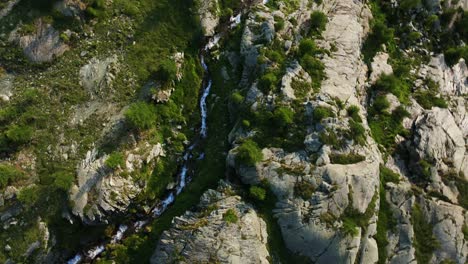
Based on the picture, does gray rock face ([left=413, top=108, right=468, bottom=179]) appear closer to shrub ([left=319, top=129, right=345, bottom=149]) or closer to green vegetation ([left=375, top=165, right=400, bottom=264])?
green vegetation ([left=375, top=165, right=400, bottom=264])

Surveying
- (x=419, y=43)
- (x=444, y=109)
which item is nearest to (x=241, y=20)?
(x=419, y=43)

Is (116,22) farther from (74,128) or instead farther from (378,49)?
(378,49)

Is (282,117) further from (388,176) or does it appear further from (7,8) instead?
(7,8)

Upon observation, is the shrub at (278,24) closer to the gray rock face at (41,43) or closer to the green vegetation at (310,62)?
the green vegetation at (310,62)

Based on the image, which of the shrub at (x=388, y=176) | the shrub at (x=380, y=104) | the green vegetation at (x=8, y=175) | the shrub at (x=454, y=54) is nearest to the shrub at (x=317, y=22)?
the shrub at (x=380, y=104)

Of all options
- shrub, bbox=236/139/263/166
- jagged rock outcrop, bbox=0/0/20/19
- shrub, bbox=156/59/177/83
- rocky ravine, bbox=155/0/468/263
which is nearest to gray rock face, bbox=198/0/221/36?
rocky ravine, bbox=155/0/468/263

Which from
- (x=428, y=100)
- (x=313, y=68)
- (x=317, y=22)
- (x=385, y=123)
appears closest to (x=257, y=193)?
(x=313, y=68)

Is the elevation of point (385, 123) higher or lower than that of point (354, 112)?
lower
